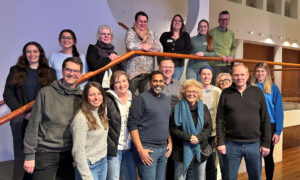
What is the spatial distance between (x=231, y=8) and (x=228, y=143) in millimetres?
8472

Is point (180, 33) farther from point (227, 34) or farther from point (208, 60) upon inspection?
point (227, 34)

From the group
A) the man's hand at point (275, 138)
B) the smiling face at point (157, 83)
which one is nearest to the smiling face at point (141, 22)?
the smiling face at point (157, 83)

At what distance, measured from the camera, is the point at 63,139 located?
80.8 inches

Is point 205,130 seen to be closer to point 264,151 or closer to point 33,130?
point 264,151

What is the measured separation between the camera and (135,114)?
2.35 meters

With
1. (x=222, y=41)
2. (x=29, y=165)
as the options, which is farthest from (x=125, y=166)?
(x=222, y=41)

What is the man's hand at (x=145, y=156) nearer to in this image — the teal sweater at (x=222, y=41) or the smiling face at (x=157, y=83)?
the smiling face at (x=157, y=83)

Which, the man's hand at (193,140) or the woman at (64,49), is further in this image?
the woman at (64,49)

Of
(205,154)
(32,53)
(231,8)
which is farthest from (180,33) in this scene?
(231,8)

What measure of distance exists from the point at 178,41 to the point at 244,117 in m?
1.46

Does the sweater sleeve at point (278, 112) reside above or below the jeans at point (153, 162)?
above

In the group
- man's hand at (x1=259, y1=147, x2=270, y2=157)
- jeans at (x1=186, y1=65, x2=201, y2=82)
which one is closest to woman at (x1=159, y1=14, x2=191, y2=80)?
jeans at (x1=186, y1=65, x2=201, y2=82)

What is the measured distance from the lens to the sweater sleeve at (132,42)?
318cm

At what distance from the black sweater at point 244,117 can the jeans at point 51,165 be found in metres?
1.37
